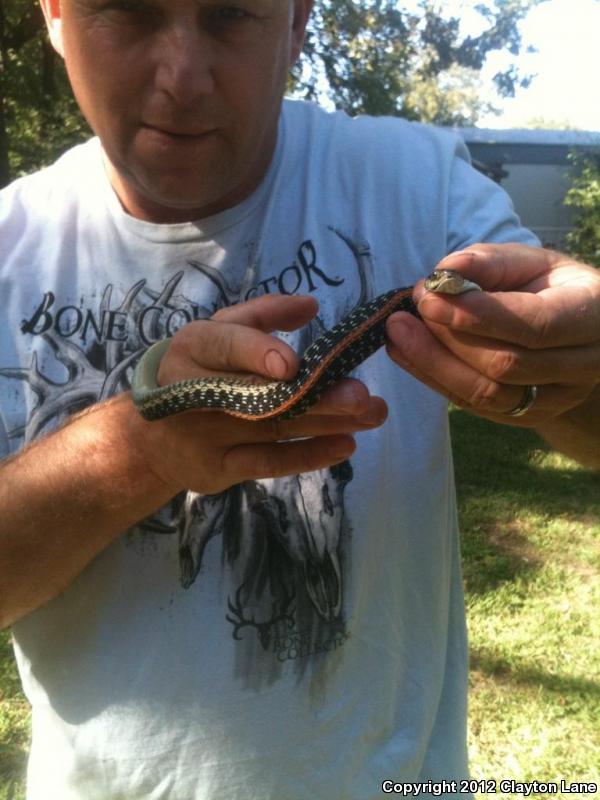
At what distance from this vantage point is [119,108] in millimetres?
1614

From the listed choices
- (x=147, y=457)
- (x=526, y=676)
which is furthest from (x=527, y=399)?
(x=526, y=676)

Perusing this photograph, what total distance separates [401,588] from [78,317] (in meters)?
1.00

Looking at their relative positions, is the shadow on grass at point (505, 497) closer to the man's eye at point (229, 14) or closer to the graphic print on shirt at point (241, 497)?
the graphic print on shirt at point (241, 497)

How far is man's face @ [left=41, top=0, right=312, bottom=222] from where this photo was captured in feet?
5.08

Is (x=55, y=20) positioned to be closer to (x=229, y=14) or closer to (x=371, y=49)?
(x=229, y=14)

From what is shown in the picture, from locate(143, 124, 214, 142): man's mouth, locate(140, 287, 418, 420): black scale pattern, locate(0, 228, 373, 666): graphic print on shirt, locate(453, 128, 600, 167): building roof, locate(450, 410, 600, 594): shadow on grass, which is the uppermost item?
locate(143, 124, 214, 142): man's mouth

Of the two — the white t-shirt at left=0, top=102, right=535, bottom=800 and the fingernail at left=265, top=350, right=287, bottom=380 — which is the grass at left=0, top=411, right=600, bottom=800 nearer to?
the white t-shirt at left=0, top=102, right=535, bottom=800

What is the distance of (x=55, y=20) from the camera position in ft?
5.80

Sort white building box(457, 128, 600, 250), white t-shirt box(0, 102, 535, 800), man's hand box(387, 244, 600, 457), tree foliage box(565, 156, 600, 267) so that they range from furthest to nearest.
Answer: white building box(457, 128, 600, 250)
tree foliage box(565, 156, 600, 267)
white t-shirt box(0, 102, 535, 800)
man's hand box(387, 244, 600, 457)

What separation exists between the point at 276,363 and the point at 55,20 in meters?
1.12

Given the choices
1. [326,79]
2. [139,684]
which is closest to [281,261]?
[139,684]

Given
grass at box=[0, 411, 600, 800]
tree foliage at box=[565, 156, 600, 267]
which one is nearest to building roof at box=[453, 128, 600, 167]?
tree foliage at box=[565, 156, 600, 267]

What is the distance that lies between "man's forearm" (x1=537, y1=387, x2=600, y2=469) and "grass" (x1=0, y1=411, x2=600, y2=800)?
2139 millimetres

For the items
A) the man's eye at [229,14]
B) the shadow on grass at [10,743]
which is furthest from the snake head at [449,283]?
the shadow on grass at [10,743]
